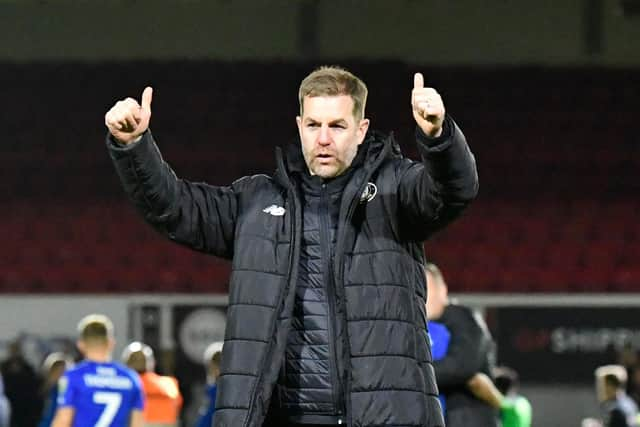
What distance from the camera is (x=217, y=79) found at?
615 inches

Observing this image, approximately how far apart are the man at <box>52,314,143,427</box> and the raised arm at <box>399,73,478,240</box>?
377cm

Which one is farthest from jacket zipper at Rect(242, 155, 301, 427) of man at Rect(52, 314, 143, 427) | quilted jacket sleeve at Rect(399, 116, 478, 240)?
man at Rect(52, 314, 143, 427)

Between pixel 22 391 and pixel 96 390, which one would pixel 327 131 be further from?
pixel 22 391

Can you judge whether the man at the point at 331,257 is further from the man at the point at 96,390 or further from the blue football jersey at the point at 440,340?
the man at the point at 96,390

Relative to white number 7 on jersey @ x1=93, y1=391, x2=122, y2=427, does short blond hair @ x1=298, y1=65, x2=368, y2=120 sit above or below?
below

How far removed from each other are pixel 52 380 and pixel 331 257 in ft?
24.3

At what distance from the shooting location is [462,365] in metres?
5.08

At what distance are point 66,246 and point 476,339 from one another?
9356 mm

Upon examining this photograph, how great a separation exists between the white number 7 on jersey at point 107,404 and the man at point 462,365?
1952 millimetres

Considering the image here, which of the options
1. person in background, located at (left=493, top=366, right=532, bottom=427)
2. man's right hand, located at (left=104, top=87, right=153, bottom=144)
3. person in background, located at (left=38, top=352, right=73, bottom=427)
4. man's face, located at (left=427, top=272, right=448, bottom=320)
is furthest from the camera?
person in background, located at (left=38, top=352, right=73, bottom=427)

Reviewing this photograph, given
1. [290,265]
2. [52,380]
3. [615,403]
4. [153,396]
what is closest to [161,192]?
[290,265]

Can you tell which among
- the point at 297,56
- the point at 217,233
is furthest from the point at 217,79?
the point at 217,233

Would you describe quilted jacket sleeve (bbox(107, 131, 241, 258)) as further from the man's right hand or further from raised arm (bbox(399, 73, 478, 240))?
raised arm (bbox(399, 73, 478, 240))

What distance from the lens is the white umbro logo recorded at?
9.98 ft
